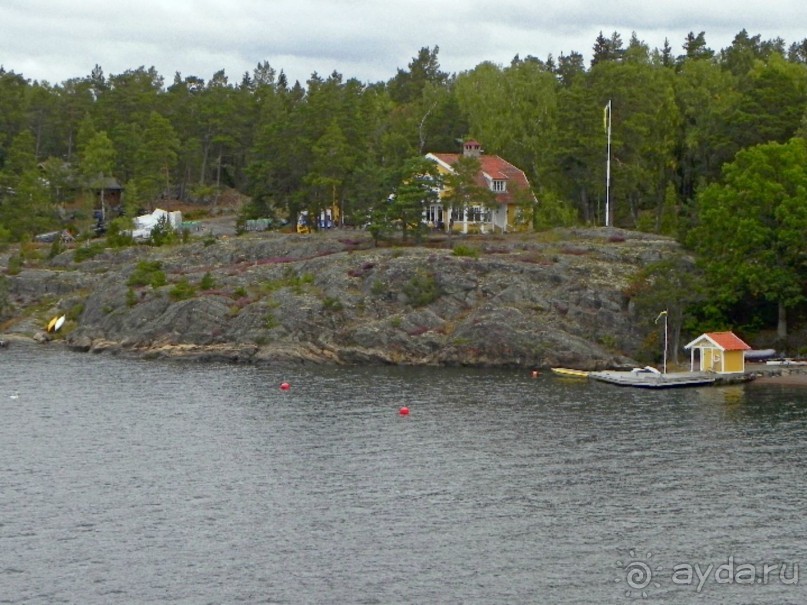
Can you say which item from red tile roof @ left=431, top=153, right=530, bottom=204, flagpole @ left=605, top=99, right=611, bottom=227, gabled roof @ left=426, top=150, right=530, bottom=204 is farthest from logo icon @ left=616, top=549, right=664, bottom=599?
red tile roof @ left=431, top=153, right=530, bottom=204

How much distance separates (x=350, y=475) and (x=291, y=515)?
22.3ft

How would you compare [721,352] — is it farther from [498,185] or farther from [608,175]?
[498,185]

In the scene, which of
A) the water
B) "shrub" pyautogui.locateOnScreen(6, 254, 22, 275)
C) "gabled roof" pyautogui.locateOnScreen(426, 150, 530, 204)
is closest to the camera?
the water

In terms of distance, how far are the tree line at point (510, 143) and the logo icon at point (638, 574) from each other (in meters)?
50.4

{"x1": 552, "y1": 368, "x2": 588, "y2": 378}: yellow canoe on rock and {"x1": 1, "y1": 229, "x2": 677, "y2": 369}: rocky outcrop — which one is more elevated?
{"x1": 1, "y1": 229, "x2": 677, "y2": 369}: rocky outcrop

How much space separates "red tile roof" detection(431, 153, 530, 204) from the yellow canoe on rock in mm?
37468

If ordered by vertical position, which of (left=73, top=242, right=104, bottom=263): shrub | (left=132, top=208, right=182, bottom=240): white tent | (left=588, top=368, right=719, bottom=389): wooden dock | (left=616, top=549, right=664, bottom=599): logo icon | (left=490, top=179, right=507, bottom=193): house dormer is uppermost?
(left=490, top=179, right=507, bottom=193): house dormer

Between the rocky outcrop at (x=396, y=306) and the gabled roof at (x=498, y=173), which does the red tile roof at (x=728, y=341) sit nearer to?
the rocky outcrop at (x=396, y=306)

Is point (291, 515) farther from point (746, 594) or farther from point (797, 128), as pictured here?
point (797, 128)

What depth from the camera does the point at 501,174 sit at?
13062cm

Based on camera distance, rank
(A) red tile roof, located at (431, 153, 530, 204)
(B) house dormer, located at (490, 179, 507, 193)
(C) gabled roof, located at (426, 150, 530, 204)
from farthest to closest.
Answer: (B) house dormer, located at (490, 179, 507, 193) → (A) red tile roof, located at (431, 153, 530, 204) → (C) gabled roof, located at (426, 150, 530, 204)

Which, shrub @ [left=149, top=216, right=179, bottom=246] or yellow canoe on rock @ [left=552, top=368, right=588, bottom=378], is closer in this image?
yellow canoe on rock @ [left=552, top=368, right=588, bottom=378]

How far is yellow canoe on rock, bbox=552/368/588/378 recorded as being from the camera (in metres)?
90.6

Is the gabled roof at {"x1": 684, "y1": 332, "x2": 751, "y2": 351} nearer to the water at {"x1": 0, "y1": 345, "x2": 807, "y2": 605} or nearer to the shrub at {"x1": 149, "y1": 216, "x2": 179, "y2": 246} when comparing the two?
the water at {"x1": 0, "y1": 345, "x2": 807, "y2": 605}
